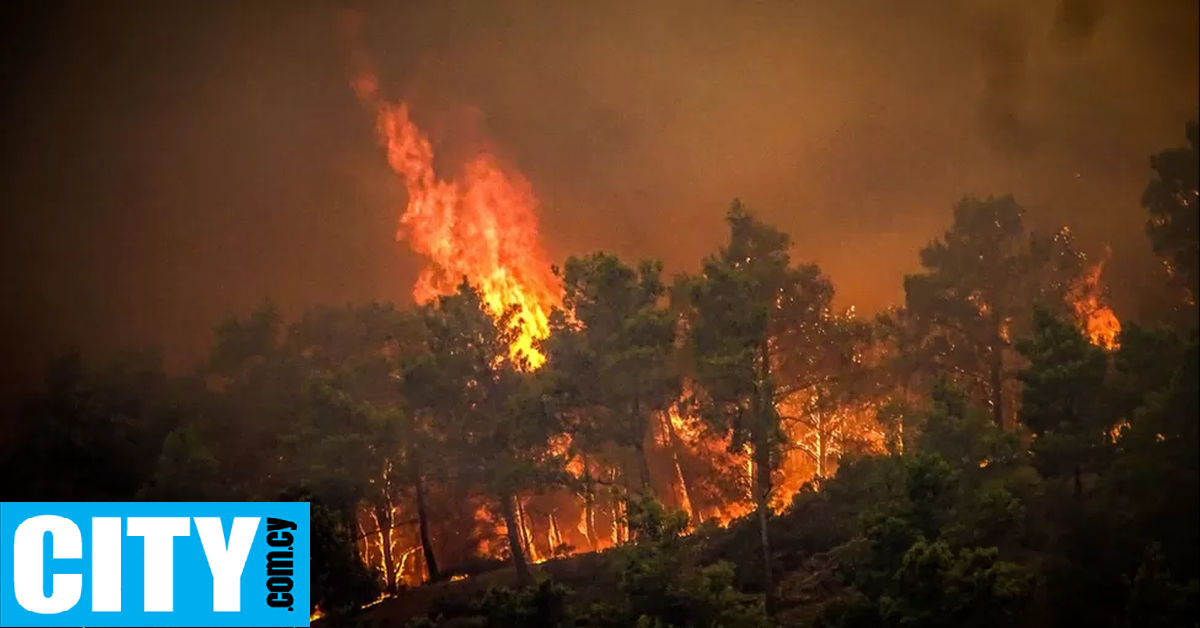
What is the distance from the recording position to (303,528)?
15.4 metres

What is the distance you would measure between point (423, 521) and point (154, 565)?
5717mm

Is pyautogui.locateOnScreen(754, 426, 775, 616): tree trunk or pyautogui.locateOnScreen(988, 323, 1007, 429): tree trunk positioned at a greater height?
pyautogui.locateOnScreen(988, 323, 1007, 429): tree trunk

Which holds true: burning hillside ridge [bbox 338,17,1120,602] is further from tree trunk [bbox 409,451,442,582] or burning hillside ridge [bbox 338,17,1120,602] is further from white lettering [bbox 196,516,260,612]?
white lettering [bbox 196,516,260,612]

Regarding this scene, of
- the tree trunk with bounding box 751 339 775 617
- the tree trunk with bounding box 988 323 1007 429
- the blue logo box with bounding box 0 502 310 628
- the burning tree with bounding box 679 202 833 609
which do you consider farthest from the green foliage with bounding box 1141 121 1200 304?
the blue logo box with bounding box 0 502 310 628

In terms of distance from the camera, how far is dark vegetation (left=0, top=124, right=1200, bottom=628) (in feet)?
39.7

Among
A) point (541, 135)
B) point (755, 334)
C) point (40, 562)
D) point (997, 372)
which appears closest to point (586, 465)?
point (755, 334)

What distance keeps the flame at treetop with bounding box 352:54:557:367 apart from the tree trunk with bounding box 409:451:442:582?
6.90 m

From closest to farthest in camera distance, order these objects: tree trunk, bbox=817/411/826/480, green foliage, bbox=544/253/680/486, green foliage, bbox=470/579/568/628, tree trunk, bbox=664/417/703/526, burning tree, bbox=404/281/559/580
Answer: green foliage, bbox=470/579/568/628, green foliage, bbox=544/253/680/486, burning tree, bbox=404/281/559/580, tree trunk, bbox=664/417/703/526, tree trunk, bbox=817/411/826/480

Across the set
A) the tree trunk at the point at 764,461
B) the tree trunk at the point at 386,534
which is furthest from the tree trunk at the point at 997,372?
the tree trunk at the point at 386,534

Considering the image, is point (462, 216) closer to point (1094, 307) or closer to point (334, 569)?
point (334, 569)

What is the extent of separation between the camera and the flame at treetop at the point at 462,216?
2461 cm

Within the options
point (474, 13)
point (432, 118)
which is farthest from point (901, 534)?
point (432, 118)

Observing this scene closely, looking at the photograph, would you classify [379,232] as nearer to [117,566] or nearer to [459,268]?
[459,268]

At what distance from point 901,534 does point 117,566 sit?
47.1 feet
